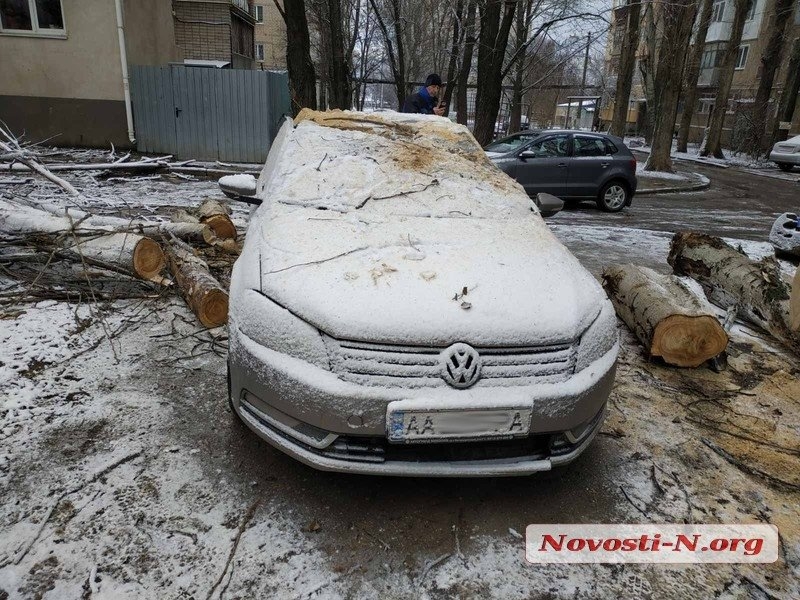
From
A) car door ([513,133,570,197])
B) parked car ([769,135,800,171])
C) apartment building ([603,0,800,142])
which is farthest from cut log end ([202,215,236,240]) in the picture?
apartment building ([603,0,800,142])

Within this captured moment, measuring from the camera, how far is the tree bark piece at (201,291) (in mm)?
4191

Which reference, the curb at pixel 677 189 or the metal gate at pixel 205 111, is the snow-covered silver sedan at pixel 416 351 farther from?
the curb at pixel 677 189

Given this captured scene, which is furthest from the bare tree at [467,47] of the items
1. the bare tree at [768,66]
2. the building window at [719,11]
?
the building window at [719,11]

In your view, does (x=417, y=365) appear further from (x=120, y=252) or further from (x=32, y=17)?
(x=32, y=17)

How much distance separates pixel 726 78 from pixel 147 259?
2534 centimetres

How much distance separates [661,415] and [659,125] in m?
17.7

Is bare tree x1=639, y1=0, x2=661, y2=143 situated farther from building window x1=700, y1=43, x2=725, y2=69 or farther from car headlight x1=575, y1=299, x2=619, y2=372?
car headlight x1=575, y1=299, x2=619, y2=372

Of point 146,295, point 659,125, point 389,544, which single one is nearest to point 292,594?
point 389,544

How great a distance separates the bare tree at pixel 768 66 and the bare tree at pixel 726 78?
1.79 meters

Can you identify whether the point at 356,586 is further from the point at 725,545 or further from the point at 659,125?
the point at 659,125

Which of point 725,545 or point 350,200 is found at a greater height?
point 350,200

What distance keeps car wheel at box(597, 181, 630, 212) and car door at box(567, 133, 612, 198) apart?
0.19m

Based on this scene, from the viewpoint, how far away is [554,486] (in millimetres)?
2734

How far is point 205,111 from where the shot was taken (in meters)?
14.0
